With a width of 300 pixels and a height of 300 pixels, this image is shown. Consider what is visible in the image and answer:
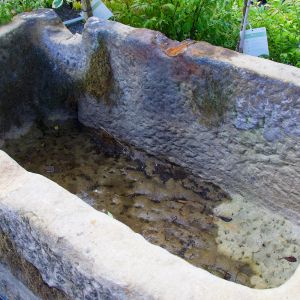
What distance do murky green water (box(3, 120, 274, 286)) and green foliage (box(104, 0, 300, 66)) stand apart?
68cm

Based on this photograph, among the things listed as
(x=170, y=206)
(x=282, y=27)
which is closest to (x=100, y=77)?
(x=170, y=206)

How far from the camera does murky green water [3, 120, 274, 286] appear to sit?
2225 mm

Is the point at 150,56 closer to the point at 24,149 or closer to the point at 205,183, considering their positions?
the point at 205,183

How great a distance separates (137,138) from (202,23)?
669 mm

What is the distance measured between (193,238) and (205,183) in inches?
12.3

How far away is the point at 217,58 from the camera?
2119 millimetres

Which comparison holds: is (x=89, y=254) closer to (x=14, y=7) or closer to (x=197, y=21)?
(x=197, y=21)

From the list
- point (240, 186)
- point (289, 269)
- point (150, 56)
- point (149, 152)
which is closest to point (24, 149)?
point (149, 152)

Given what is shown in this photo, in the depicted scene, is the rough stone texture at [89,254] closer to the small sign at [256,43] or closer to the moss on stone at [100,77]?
the moss on stone at [100,77]

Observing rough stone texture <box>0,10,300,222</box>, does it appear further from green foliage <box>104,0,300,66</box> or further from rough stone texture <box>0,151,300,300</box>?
rough stone texture <box>0,151,300,300</box>

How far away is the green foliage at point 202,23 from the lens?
2609 mm

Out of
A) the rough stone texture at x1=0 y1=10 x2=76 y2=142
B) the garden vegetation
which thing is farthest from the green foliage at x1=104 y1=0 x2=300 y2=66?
the rough stone texture at x1=0 y1=10 x2=76 y2=142

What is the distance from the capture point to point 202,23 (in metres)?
2.63

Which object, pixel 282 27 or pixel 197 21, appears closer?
pixel 197 21
